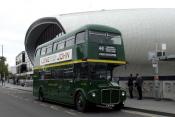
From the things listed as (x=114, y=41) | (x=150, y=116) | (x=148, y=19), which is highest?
(x=148, y=19)

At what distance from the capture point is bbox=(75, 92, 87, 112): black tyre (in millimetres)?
17984

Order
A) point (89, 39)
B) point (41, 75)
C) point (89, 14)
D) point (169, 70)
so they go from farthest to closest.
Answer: point (89, 14) → point (169, 70) → point (41, 75) → point (89, 39)

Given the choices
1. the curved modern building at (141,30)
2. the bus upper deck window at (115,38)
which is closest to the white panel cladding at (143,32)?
the curved modern building at (141,30)

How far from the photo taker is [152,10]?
146ft

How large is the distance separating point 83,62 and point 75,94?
1.89 m

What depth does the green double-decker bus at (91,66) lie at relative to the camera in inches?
706

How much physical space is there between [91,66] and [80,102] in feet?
6.13

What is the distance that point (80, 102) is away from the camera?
60.8 ft

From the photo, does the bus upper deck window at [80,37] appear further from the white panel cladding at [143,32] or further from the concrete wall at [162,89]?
the white panel cladding at [143,32]

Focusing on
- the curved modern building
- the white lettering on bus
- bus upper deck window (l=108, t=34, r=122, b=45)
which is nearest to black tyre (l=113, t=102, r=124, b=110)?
bus upper deck window (l=108, t=34, r=122, b=45)

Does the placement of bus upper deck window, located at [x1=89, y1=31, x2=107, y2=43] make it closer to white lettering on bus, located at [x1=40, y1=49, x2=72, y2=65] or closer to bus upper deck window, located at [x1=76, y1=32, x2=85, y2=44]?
bus upper deck window, located at [x1=76, y1=32, x2=85, y2=44]

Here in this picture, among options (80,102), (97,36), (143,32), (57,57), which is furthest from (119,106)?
(143,32)

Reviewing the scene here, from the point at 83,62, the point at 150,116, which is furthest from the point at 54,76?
the point at 150,116

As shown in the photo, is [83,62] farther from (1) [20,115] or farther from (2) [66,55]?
(1) [20,115]
